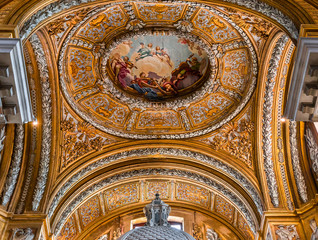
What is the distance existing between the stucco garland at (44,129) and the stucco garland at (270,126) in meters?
6.21

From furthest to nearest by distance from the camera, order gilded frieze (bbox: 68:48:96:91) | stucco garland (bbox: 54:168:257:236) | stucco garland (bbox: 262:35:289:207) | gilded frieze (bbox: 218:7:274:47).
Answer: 1. stucco garland (bbox: 54:168:257:236)
2. gilded frieze (bbox: 68:48:96:91)
3. stucco garland (bbox: 262:35:289:207)
4. gilded frieze (bbox: 218:7:274:47)

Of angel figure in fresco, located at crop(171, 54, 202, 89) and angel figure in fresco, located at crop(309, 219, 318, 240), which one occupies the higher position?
angel figure in fresco, located at crop(171, 54, 202, 89)

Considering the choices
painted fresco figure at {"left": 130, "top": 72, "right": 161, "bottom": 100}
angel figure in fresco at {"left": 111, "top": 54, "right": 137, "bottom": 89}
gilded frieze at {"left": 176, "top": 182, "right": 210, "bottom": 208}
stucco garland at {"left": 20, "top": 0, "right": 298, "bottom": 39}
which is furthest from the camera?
gilded frieze at {"left": 176, "top": 182, "right": 210, "bottom": 208}

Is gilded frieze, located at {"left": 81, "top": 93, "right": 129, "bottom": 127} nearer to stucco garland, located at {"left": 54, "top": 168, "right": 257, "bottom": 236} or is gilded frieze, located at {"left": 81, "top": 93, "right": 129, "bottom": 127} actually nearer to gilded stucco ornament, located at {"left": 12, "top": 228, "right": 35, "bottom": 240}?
stucco garland, located at {"left": 54, "top": 168, "right": 257, "bottom": 236}

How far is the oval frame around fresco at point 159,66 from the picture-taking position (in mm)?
11852

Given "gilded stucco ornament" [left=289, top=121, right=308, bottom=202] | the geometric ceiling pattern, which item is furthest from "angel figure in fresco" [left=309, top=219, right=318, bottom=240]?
"gilded stucco ornament" [left=289, top=121, right=308, bottom=202]

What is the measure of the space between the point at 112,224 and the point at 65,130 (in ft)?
13.5

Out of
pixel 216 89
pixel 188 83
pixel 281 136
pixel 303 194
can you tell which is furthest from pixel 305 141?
pixel 188 83

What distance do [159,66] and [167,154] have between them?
9.46 feet

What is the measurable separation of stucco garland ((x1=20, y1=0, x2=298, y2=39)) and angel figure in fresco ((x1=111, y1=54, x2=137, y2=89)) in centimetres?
417

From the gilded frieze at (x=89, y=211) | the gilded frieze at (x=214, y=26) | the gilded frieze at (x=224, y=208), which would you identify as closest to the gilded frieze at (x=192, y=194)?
the gilded frieze at (x=224, y=208)

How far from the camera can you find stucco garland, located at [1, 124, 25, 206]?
10.3 metres

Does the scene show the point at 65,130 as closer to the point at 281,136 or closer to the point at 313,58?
the point at 281,136

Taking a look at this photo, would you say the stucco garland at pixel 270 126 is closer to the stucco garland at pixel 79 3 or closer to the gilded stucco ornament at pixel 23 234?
the stucco garland at pixel 79 3
